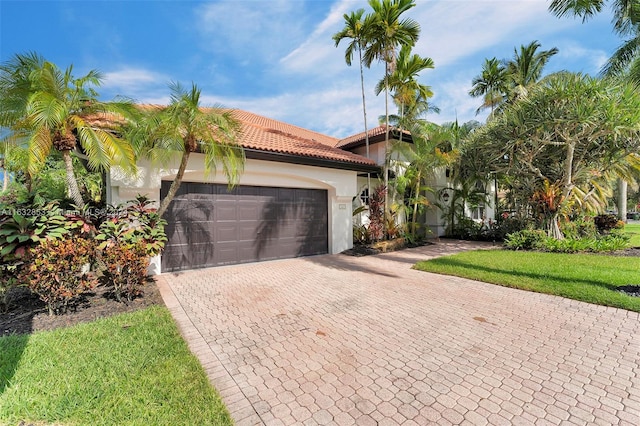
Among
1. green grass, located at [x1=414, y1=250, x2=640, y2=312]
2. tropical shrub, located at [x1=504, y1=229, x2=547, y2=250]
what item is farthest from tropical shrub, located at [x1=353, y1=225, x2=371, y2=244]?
tropical shrub, located at [x1=504, y1=229, x2=547, y2=250]

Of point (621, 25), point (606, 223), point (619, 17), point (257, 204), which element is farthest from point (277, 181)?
point (621, 25)

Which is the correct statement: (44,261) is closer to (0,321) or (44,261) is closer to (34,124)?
(0,321)

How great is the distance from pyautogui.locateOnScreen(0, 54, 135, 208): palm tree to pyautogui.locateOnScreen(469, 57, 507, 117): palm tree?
2841 centimetres

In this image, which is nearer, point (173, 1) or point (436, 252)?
point (173, 1)

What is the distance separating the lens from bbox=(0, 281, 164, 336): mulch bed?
4.75 meters

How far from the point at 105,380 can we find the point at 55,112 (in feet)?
16.6

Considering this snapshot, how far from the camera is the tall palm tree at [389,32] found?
10812 millimetres

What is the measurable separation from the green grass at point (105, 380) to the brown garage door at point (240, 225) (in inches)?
171

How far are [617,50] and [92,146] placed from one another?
25.9 metres

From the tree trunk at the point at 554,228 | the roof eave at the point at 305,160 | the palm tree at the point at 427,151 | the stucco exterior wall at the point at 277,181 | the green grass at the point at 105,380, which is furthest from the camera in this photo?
the palm tree at the point at 427,151

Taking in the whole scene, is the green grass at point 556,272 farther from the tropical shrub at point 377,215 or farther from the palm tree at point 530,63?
the palm tree at point 530,63

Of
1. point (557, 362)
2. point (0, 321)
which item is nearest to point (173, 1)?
point (0, 321)

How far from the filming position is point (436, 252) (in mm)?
11906

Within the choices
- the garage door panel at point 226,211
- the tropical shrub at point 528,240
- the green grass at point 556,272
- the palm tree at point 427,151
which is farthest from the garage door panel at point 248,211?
the tropical shrub at point 528,240
